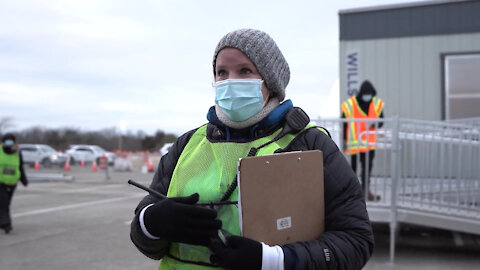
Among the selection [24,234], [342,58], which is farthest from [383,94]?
[24,234]

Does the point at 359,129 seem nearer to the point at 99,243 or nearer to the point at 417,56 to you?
the point at 417,56

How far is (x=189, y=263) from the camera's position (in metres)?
1.52

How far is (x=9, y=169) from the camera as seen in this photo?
7.98 meters

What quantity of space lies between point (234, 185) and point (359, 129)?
466cm

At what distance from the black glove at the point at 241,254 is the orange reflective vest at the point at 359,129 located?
458cm

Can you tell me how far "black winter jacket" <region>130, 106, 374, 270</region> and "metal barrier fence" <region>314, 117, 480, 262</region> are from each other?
4.07m

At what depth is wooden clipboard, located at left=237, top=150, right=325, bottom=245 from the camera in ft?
4.48

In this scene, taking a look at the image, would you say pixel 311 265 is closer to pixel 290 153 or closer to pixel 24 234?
pixel 290 153

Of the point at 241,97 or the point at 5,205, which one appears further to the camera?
the point at 5,205

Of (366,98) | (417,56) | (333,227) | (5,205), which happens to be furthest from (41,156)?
(333,227)

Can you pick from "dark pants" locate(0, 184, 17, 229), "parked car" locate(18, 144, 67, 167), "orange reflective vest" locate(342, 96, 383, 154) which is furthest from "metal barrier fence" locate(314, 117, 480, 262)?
"parked car" locate(18, 144, 67, 167)

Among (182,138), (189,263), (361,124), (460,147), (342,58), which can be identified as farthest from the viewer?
(342,58)

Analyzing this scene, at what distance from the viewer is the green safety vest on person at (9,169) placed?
7905mm

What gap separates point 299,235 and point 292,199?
125 mm
